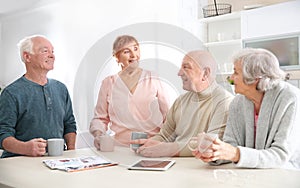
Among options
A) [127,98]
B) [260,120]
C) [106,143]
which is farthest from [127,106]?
[260,120]

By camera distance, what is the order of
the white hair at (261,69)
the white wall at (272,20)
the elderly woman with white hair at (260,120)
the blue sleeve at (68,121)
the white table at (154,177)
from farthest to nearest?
the white wall at (272,20), the blue sleeve at (68,121), the white hair at (261,69), the elderly woman with white hair at (260,120), the white table at (154,177)

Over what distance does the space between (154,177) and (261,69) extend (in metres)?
0.47

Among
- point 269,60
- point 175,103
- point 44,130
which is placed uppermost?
point 269,60

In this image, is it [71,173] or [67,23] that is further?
[67,23]

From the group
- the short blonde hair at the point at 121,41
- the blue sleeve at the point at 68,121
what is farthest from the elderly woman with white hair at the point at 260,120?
the blue sleeve at the point at 68,121

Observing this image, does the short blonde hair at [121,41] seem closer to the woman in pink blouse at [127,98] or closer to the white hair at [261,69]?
the woman in pink blouse at [127,98]

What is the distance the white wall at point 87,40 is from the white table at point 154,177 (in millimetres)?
303

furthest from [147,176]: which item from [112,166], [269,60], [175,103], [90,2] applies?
[90,2]

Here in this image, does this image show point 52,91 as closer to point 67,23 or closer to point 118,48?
point 67,23

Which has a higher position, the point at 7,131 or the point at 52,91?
the point at 52,91

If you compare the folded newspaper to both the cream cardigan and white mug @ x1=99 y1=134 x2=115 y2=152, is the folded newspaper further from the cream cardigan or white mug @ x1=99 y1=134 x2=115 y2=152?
the cream cardigan

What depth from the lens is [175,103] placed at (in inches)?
45.6

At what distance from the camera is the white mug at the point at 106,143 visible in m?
1.10

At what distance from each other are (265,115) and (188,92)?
26 cm
